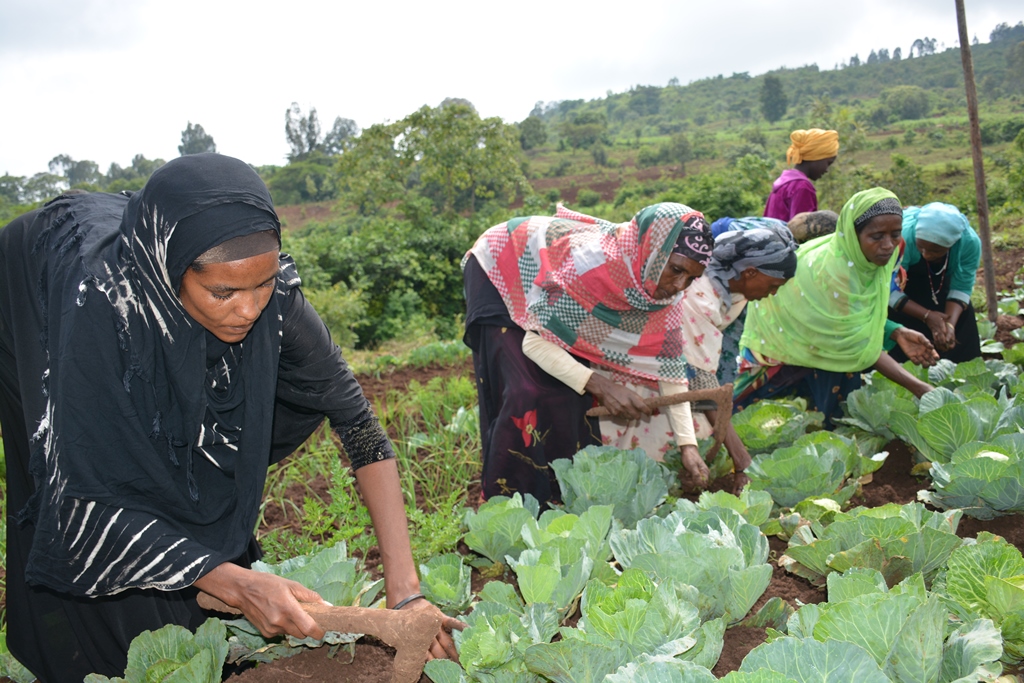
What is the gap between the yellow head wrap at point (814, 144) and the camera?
4.81m

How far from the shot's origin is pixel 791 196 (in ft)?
15.7

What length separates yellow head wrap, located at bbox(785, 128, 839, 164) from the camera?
481 centimetres

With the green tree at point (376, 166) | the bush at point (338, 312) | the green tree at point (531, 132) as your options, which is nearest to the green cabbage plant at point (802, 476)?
the bush at point (338, 312)

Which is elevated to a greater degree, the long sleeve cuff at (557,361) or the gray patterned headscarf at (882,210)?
the gray patterned headscarf at (882,210)

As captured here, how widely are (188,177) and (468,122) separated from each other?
1791cm

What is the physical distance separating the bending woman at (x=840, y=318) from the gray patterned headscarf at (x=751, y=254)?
50 cm

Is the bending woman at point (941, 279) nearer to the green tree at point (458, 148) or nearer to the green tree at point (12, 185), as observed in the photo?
the green tree at point (458, 148)

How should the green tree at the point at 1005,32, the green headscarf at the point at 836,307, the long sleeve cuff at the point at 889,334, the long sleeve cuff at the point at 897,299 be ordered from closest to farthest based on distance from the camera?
the green headscarf at the point at 836,307 < the long sleeve cuff at the point at 889,334 < the long sleeve cuff at the point at 897,299 < the green tree at the point at 1005,32

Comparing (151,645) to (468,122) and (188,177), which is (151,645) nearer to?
(188,177)

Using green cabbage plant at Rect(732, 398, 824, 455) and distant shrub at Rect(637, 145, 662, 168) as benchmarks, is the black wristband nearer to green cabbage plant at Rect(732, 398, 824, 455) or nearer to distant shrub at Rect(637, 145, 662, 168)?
green cabbage plant at Rect(732, 398, 824, 455)

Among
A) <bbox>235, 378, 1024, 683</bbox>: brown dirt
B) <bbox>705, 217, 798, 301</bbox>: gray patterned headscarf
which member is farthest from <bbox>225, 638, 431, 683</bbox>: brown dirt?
<bbox>705, 217, 798, 301</bbox>: gray patterned headscarf

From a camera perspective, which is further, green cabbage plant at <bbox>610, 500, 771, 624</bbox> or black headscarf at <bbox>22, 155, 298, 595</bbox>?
green cabbage plant at <bbox>610, 500, 771, 624</bbox>

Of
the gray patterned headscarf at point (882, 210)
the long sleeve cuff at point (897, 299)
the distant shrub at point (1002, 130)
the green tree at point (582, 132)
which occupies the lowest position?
the long sleeve cuff at point (897, 299)

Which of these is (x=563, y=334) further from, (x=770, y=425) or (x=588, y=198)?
(x=588, y=198)
